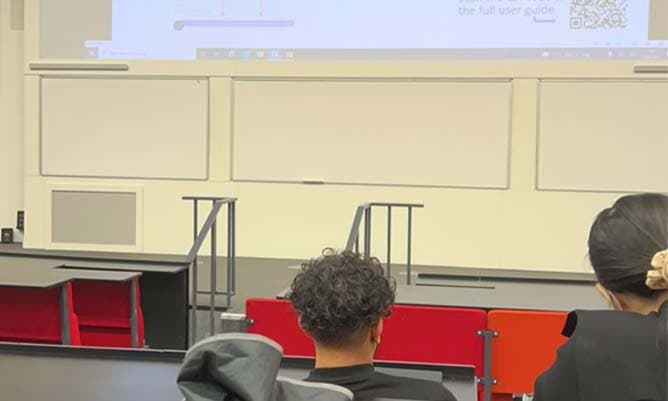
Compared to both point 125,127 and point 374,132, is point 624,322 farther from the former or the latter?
point 125,127

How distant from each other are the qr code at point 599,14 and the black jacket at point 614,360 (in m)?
4.95

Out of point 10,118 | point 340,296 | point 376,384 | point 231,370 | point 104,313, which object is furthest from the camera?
point 10,118

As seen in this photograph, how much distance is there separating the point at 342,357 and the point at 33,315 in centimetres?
222

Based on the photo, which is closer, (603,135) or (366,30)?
(603,135)

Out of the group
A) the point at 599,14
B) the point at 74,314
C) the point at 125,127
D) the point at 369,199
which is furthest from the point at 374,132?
the point at 74,314

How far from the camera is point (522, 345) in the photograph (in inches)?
98.3

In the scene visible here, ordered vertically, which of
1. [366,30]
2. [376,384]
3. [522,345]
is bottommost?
[522,345]

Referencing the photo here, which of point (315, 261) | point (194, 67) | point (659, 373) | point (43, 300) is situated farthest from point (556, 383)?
point (194, 67)

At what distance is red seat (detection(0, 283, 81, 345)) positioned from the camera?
3.21 metres

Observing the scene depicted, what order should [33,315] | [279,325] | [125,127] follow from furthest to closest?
[125,127], [33,315], [279,325]

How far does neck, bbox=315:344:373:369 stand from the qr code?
16.1 feet

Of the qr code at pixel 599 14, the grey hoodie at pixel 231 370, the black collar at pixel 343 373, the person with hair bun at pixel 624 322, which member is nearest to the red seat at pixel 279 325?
the black collar at pixel 343 373

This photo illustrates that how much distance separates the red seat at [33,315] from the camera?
3.21 meters

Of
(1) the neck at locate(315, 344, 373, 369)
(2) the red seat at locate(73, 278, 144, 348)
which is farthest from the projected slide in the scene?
(1) the neck at locate(315, 344, 373, 369)
